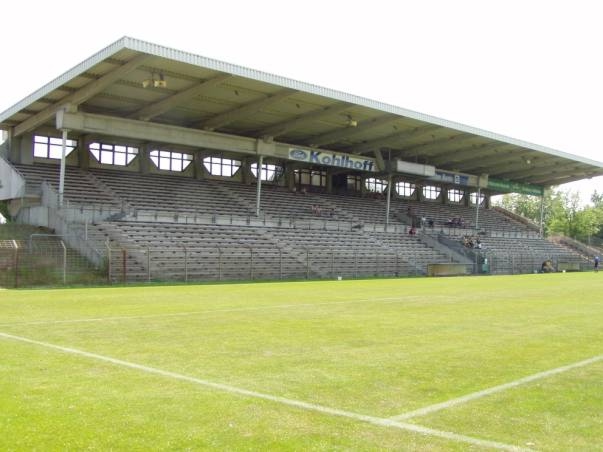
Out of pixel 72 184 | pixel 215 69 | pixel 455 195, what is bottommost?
pixel 72 184

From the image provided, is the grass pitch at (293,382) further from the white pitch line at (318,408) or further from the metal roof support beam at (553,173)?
the metal roof support beam at (553,173)

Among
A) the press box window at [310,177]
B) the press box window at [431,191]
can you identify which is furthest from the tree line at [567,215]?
the press box window at [310,177]

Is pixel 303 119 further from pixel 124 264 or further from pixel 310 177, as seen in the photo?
pixel 124 264

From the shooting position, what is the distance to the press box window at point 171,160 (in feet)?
138

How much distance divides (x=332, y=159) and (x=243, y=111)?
447 inches

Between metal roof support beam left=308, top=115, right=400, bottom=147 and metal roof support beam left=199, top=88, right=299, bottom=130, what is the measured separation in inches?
318

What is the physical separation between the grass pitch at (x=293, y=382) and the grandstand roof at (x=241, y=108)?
60.5 ft

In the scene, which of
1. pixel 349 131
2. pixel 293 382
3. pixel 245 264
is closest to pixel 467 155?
pixel 349 131

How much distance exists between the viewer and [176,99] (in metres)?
31.7

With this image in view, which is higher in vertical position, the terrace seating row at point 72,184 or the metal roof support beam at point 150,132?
the metal roof support beam at point 150,132

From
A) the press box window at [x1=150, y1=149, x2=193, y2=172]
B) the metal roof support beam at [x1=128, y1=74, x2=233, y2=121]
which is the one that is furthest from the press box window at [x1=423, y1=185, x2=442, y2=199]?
the metal roof support beam at [x1=128, y1=74, x2=233, y2=121]

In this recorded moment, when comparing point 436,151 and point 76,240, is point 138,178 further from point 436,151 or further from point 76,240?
point 436,151

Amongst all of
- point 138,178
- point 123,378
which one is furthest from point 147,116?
point 123,378

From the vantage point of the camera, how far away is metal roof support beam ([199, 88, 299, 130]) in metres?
32.8
